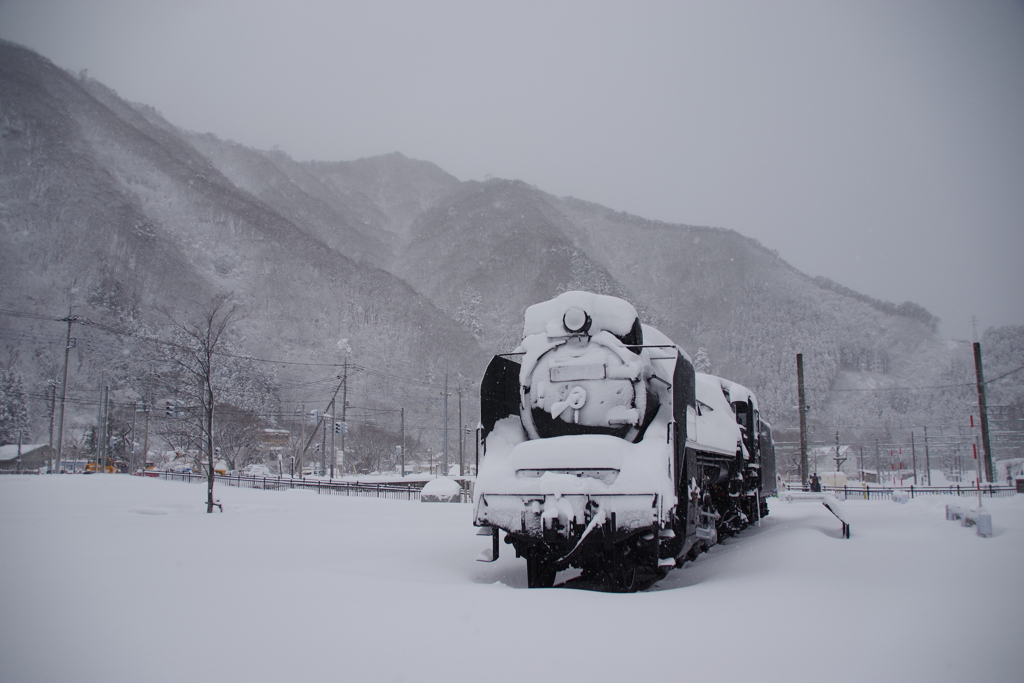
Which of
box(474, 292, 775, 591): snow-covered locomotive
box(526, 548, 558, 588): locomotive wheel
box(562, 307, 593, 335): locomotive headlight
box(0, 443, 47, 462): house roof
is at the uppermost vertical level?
box(562, 307, 593, 335): locomotive headlight

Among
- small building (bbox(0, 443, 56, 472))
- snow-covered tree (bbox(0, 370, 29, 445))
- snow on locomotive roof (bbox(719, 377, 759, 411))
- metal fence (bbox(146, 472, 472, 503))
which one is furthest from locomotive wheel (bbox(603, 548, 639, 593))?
small building (bbox(0, 443, 56, 472))

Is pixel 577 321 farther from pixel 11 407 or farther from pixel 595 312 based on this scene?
pixel 11 407

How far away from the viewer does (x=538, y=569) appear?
7.09 meters

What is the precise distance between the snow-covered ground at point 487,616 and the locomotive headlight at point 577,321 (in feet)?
9.64

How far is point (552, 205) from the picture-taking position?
169000 millimetres

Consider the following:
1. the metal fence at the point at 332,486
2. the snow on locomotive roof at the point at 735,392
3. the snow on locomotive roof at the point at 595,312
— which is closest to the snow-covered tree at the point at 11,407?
the metal fence at the point at 332,486

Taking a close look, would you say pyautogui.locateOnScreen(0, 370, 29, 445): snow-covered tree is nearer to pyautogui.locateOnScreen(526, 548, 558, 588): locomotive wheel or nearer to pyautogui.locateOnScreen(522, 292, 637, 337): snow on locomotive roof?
pyautogui.locateOnScreen(522, 292, 637, 337): snow on locomotive roof

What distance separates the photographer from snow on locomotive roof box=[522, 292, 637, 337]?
7488 millimetres

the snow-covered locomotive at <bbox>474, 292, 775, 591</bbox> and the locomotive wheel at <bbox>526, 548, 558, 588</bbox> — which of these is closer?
the snow-covered locomotive at <bbox>474, 292, 775, 591</bbox>

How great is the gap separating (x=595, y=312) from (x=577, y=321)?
0.32 meters

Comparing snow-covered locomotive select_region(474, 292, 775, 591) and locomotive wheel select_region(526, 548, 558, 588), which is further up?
snow-covered locomotive select_region(474, 292, 775, 591)

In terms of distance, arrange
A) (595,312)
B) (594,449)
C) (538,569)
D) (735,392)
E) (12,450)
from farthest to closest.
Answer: (12,450) < (735,392) < (595,312) < (538,569) < (594,449)

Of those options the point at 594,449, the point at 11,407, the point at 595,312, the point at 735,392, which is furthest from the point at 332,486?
the point at 11,407

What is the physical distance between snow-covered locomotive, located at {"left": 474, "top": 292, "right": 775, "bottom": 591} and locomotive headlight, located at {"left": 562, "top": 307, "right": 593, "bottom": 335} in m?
0.01
